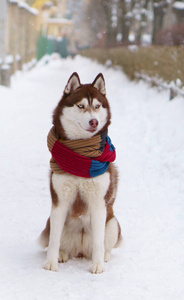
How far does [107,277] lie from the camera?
12.3 ft

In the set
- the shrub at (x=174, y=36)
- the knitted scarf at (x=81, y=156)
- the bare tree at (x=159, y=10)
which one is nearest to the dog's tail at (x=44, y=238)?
the knitted scarf at (x=81, y=156)

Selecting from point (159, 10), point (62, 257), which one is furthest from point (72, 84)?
point (159, 10)

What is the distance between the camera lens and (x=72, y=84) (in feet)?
12.0

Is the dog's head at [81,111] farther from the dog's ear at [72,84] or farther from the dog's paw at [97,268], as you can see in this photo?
the dog's paw at [97,268]

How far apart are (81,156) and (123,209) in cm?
219

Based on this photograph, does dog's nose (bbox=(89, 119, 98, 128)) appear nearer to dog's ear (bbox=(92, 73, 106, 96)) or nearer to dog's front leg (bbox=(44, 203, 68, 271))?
A: dog's ear (bbox=(92, 73, 106, 96))

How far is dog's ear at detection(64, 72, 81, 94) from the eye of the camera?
365 cm

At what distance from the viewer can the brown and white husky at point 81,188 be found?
360 centimetres

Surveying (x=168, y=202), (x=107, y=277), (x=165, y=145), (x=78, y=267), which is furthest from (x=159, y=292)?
(x=165, y=145)

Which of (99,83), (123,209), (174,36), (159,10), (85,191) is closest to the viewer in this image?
(85,191)

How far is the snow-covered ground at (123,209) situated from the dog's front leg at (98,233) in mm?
93

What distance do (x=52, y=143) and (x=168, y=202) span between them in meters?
2.64

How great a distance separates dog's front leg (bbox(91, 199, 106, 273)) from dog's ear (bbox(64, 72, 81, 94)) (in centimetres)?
85

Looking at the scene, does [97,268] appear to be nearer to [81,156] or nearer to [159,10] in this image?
[81,156]
